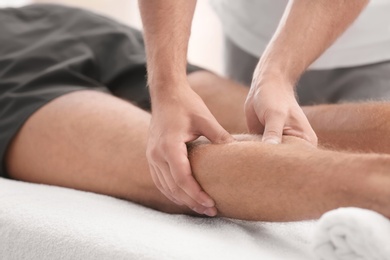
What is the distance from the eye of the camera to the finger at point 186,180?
1.05 meters

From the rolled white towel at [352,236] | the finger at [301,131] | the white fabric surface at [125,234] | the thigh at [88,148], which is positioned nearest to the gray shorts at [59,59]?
the thigh at [88,148]

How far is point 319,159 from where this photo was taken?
91cm

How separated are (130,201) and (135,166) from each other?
2.4 inches

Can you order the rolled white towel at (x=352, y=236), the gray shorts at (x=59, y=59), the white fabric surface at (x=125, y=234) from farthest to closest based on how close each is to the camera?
the gray shorts at (x=59, y=59), the white fabric surface at (x=125, y=234), the rolled white towel at (x=352, y=236)

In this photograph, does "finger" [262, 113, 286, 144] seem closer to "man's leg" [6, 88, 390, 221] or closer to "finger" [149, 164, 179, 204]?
"man's leg" [6, 88, 390, 221]

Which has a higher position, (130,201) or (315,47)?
(315,47)

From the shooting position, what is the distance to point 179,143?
1065 mm

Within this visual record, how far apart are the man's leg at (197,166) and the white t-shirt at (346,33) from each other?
0.44m

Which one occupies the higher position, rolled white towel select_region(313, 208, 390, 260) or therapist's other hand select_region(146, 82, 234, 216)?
rolled white towel select_region(313, 208, 390, 260)

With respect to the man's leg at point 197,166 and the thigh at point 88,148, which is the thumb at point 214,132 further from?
the thigh at point 88,148

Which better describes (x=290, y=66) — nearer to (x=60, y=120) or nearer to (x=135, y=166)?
(x=135, y=166)

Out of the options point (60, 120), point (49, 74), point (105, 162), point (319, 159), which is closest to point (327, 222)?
point (319, 159)

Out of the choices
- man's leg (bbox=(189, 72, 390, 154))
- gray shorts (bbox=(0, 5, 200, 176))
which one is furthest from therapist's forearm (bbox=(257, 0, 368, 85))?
gray shorts (bbox=(0, 5, 200, 176))

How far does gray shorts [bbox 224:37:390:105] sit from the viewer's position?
1524mm
